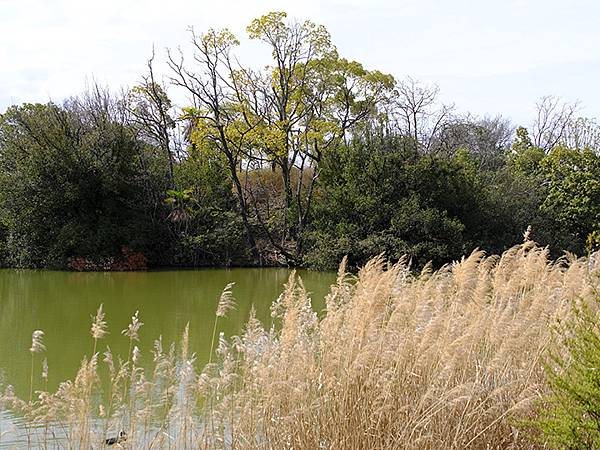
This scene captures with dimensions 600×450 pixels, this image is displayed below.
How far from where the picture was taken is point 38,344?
12.2 feet

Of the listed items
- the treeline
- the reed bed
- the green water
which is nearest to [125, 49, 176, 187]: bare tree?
the treeline

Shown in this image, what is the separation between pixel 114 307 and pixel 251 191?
14.2 metres

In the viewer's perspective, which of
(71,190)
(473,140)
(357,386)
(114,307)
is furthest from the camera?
(473,140)

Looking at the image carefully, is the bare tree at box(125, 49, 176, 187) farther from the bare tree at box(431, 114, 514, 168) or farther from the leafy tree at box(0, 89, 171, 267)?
the bare tree at box(431, 114, 514, 168)

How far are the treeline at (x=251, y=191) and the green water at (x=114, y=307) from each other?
1.76 meters

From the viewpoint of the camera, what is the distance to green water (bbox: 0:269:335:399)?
32.4ft

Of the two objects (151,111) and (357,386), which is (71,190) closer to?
(151,111)

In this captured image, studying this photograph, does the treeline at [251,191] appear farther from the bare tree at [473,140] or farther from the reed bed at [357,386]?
the reed bed at [357,386]

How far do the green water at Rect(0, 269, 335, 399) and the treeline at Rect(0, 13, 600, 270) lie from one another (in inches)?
69.1

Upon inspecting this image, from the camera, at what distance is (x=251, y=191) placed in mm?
28766

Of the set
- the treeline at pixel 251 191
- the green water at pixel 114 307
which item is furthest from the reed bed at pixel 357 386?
the treeline at pixel 251 191

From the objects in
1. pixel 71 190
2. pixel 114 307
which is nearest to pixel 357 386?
pixel 114 307

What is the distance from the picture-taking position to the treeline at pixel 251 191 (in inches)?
953

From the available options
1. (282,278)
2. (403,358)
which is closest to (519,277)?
(403,358)
